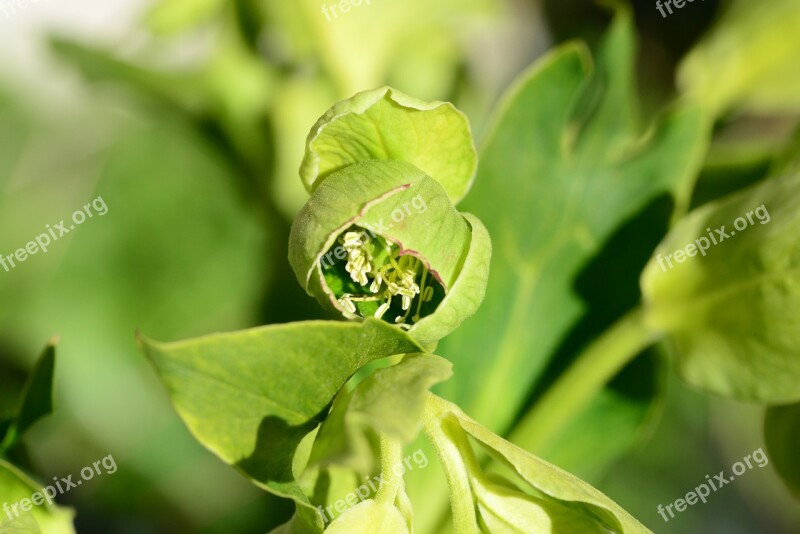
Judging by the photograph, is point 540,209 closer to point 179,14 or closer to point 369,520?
point 369,520

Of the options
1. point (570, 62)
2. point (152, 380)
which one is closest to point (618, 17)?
point (570, 62)

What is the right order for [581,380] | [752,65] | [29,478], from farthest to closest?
[752,65], [581,380], [29,478]

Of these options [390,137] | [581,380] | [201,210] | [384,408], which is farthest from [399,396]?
[201,210]

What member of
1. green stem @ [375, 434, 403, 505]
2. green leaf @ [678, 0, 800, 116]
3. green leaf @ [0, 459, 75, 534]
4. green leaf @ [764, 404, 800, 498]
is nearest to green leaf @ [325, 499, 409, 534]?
green stem @ [375, 434, 403, 505]

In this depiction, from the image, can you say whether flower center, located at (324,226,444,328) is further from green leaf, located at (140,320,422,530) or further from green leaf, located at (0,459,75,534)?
green leaf, located at (0,459,75,534)

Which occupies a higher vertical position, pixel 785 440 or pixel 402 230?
pixel 402 230

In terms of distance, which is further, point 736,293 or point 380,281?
point 736,293
